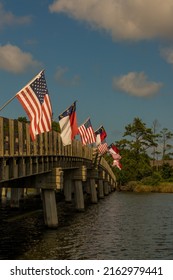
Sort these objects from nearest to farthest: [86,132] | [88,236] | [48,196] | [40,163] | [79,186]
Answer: [88,236] → [40,163] → [48,196] → [86,132] → [79,186]

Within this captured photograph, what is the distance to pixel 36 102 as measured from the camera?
1088 inches

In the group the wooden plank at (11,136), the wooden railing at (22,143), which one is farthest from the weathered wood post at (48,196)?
the wooden plank at (11,136)

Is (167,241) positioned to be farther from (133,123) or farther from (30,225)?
(133,123)

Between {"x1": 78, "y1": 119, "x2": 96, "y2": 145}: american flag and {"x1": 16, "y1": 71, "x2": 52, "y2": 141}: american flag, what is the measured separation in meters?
25.6

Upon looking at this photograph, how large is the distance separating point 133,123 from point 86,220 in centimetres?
9730

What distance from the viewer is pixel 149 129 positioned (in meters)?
146

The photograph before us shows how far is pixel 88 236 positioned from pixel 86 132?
19.2 metres

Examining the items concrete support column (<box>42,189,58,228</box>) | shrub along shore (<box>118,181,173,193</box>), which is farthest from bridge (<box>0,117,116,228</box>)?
shrub along shore (<box>118,181,173,193</box>)

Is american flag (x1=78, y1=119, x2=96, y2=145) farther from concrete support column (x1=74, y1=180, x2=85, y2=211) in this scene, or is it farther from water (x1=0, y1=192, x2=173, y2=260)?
water (x1=0, y1=192, x2=173, y2=260)

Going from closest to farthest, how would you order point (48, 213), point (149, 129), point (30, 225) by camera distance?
point (48, 213) < point (30, 225) < point (149, 129)

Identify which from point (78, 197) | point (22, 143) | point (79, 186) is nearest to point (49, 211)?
point (22, 143)

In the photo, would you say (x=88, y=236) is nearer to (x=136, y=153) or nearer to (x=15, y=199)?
(x=15, y=199)

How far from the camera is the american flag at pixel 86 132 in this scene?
182ft
